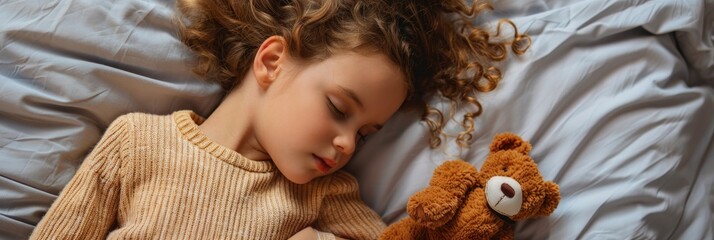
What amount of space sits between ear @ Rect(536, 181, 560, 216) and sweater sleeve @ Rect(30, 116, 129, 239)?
0.72 m

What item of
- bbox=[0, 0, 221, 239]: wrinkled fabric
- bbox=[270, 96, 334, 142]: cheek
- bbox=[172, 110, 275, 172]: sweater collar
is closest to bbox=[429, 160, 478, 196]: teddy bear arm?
bbox=[270, 96, 334, 142]: cheek

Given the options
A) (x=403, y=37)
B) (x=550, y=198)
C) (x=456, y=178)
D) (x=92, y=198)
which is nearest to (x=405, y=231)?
(x=456, y=178)

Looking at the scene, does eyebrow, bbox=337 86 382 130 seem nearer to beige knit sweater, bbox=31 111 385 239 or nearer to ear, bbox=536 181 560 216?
beige knit sweater, bbox=31 111 385 239

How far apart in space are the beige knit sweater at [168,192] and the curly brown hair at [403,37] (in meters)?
0.15

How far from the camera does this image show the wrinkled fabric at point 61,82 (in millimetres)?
1052

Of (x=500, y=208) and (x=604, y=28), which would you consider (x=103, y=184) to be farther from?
(x=604, y=28)

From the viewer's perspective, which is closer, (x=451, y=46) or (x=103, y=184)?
(x=103, y=184)

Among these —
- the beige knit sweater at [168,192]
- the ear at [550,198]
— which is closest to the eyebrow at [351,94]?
the beige knit sweater at [168,192]

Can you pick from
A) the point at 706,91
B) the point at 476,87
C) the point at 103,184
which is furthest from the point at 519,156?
the point at 103,184

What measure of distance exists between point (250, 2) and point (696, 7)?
85cm

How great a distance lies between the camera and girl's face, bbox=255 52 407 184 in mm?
1037

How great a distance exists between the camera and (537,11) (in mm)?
1211

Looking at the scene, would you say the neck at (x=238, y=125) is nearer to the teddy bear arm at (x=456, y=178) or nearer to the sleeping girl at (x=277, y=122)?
the sleeping girl at (x=277, y=122)

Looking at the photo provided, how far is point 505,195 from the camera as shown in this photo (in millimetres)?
951
